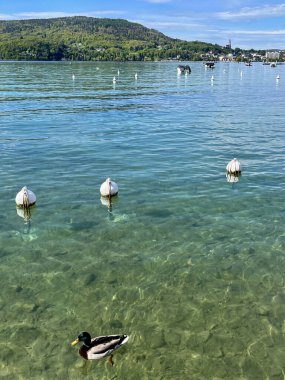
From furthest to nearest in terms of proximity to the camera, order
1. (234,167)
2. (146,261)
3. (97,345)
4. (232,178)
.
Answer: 1. (234,167)
2. (232,178)
3. (146,261)
4. (97,345)

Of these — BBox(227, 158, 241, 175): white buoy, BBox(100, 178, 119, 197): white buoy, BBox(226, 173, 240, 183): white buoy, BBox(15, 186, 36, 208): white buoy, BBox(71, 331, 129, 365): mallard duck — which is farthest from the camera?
BBox(227, 158, 241, 175): white buoy

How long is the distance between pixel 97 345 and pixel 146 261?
5.34 m

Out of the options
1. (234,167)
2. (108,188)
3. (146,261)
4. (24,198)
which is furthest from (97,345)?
(234,167)

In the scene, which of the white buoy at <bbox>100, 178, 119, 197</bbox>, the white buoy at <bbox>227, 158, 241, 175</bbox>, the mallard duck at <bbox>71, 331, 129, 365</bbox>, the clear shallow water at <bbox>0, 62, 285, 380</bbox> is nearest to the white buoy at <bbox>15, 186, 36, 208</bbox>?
the clear shallow water at <bbox>0, 62, 285, 380</bbox>

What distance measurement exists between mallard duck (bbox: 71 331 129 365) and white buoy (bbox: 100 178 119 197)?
1104cm

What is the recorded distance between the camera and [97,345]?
10945 millimetres

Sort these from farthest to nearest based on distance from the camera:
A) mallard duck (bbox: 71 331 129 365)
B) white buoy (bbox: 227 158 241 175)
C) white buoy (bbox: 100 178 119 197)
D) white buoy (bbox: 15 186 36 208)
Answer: white buoy (bbox: 227 158 241 175)
white buoy (bbox: 100 178 119 197)
white buoy (bbox: 15 186 36 208)
mallard duck (bbox: 71 331 129 365)

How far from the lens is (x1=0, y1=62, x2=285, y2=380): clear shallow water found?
11.3m

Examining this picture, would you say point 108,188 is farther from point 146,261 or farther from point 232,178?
point 232,178

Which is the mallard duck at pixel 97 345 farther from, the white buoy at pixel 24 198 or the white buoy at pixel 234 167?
the white buoy at pixel 234 167

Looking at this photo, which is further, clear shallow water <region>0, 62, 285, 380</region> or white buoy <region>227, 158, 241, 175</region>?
white buoy <region>227, 158, 241, 175</region>

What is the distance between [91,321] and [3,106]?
162ft

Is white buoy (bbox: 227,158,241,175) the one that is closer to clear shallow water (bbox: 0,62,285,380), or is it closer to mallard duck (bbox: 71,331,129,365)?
clear shallow water (bbox: 0,62,285,380)

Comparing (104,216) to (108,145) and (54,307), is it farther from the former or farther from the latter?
(108,145)
